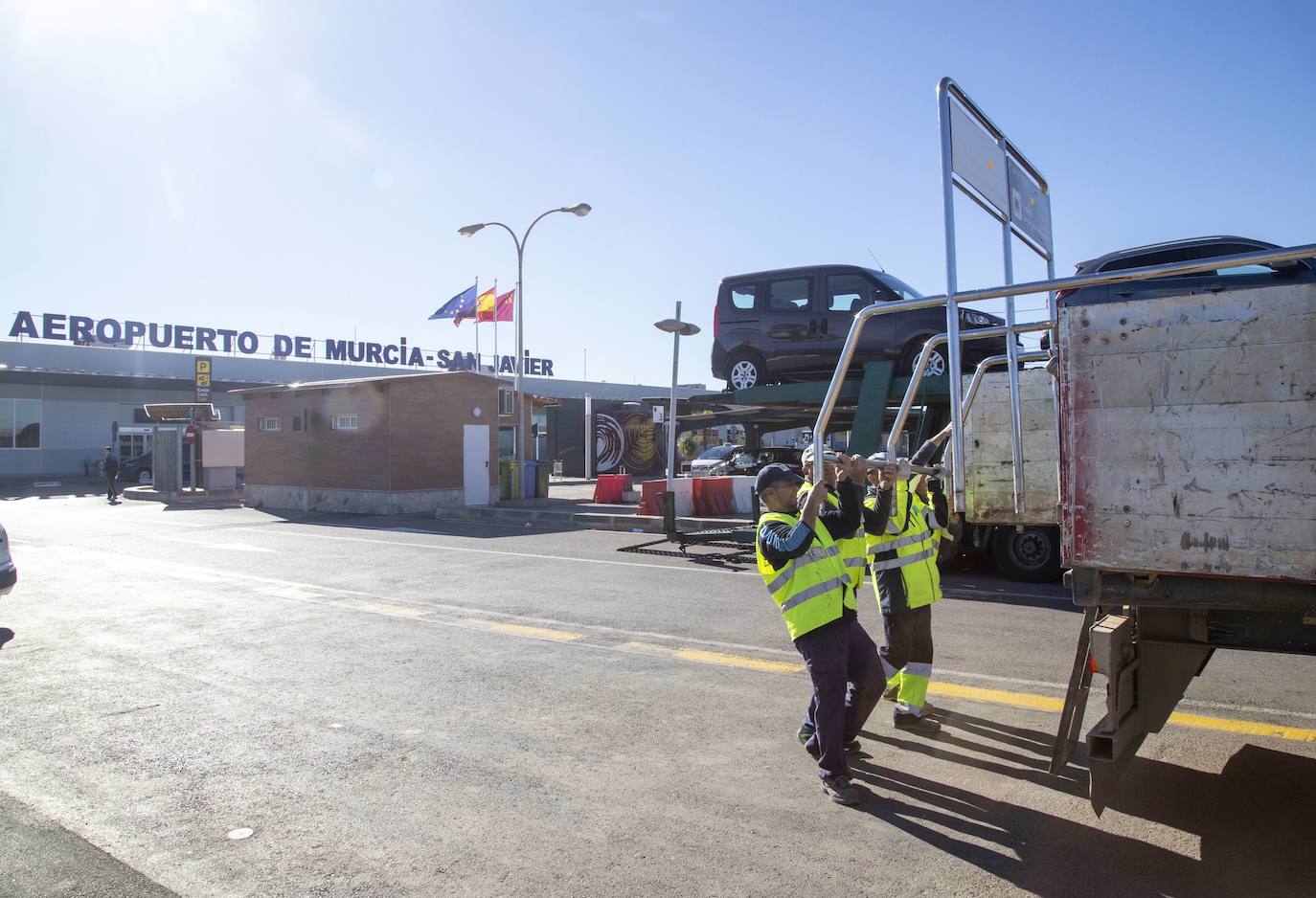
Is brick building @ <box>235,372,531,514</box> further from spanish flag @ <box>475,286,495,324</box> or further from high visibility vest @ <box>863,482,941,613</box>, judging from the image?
high visibility vest @ <box>863,482,941,613</box>

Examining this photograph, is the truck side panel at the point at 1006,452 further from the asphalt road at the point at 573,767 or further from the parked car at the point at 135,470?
the parked car at the point at 135,470

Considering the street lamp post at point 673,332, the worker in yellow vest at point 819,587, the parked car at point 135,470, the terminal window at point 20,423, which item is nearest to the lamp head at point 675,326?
the street lamp post at point 673,332

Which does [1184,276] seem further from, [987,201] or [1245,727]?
[1245,727]

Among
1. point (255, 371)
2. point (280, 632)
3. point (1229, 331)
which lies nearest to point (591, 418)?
point (255, 371)

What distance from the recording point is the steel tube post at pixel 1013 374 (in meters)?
4.33

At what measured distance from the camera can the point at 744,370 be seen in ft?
44.3

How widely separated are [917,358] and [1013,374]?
6.75 m

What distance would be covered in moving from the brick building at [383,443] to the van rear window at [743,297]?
1182 centimetres

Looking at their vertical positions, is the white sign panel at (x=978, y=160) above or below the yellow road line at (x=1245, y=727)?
above

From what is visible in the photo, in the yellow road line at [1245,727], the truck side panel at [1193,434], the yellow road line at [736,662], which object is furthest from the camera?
the yellow road line at [736,662]

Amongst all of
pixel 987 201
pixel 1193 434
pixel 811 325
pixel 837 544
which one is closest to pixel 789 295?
pixel 811 325

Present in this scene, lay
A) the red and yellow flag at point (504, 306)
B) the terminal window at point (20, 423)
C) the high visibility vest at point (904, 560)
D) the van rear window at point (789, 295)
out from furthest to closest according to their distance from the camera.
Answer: the terminal window at point (20, 423)
the red and yellow flag at point (504, 306)
the van rear window at point (789, 295)
the high visibility vest at point (904, 560)

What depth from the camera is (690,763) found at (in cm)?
473

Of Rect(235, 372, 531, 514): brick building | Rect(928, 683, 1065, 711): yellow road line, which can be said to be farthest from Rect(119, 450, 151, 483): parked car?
Rect(928, 683, 1065, 711): yellow road line
